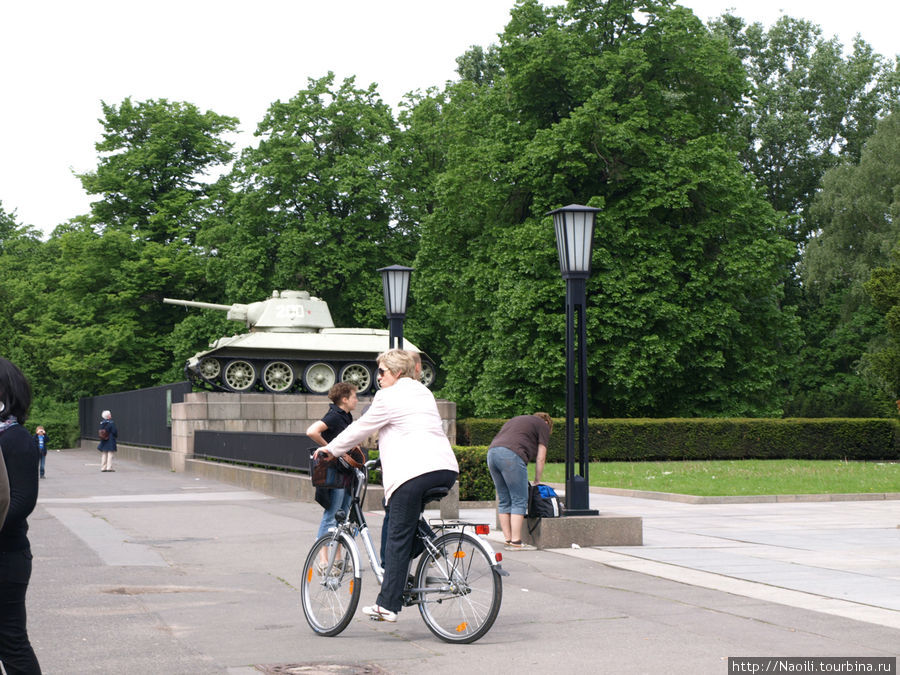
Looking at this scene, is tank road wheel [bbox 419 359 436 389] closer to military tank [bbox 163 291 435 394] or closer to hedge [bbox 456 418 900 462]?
military tank [bbox 163 291 435 394]

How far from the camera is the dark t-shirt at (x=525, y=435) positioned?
1195cm

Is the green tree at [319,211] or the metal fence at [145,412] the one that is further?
the green tree at [319,211]

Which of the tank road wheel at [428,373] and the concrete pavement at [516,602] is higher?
the tank road wheel at [428,373]

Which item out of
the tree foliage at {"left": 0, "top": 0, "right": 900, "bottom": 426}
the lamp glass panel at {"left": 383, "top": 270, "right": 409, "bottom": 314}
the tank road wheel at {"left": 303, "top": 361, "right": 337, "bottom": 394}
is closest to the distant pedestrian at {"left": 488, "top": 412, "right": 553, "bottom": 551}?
the lamp glass panel at {"left": 383, "top": 270, "right": 409, "bottom": 314}

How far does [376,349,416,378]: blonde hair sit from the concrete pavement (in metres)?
1.64

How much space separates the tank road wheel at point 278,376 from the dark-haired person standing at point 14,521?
3268 centimetres

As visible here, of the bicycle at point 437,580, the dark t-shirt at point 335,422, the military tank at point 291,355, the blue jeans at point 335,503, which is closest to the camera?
the bicycle at point 437,580

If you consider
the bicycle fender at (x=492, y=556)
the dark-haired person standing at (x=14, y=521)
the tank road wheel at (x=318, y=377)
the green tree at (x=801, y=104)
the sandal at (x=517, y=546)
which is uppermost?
the green tree at (x=801, y=104)

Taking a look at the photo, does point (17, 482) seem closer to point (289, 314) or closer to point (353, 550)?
point (353, 550)

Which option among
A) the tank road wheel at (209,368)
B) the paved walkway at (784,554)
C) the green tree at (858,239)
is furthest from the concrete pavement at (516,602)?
the green tree at (858,239)

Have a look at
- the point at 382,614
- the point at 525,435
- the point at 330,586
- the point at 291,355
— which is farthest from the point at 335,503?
the point at 291,355

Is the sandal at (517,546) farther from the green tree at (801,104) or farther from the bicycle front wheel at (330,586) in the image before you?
the green tree at (801,104)

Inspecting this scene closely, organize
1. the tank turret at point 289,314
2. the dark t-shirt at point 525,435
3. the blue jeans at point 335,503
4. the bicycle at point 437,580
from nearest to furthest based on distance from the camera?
1. the bicycle at point 437,580
2. the blue jeans at point 335,503
3. the dark t-shirt at point 525,435
4. the tank turret at point 289,314

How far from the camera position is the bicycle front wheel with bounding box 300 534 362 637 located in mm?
7191
